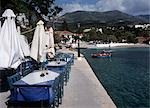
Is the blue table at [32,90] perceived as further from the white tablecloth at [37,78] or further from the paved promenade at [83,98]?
the paved promenade at [83,98]

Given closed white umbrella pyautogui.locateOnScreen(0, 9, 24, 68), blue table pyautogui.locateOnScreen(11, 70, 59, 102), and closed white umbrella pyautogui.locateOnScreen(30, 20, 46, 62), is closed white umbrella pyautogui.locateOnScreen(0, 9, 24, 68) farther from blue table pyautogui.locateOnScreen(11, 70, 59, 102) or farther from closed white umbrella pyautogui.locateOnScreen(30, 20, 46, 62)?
blue table pyautogui.locateOnScreen(11, 70, 59, 102)

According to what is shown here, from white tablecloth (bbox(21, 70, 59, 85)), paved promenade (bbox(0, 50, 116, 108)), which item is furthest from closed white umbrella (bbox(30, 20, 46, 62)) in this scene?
white tablecloth (bbox(21, 70, 59, 85))

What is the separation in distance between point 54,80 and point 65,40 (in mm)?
107797

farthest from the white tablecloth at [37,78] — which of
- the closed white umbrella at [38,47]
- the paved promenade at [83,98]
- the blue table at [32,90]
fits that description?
the closed white umbrella at [38,47]

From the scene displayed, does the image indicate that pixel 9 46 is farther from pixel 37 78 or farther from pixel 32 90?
pixel 32 90

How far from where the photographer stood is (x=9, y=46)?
9.36 m

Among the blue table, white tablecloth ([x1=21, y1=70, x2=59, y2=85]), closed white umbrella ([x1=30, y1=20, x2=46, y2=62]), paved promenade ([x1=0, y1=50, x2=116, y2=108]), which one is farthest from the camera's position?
closed white umbrella ([x1=30, y1=20, x2=46, y2=62])

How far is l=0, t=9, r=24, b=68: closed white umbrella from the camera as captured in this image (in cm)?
912

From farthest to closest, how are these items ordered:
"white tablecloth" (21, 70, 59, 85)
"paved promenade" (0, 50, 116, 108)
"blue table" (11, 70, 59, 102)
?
"paved promenade" (0, 50, 116, 108)
"white tablecloth" (21, 70, 59, 85)
"blue table" (11, 70, 59, 102)

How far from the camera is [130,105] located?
43.3ft

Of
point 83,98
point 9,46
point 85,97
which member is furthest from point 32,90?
point 85,97

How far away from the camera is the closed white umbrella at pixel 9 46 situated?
912cm

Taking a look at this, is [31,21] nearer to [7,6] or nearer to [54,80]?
[7,6]

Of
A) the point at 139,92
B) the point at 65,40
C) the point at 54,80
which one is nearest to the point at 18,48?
the point at 54,80
